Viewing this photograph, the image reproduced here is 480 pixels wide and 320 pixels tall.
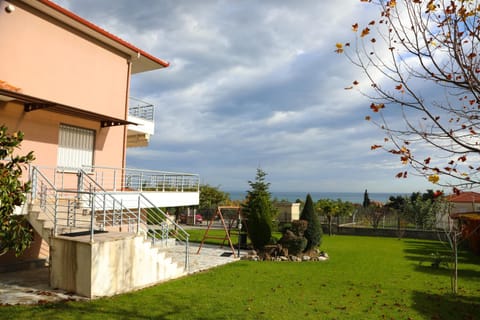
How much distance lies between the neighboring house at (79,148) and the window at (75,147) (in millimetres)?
39

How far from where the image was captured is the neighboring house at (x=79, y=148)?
32.2ft

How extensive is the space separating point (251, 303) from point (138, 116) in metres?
12.3

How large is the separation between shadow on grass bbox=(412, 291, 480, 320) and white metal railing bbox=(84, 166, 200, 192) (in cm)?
1066

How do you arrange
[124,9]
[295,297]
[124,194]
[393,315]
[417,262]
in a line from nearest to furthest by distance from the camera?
[393,315] → [295,297] → [124,9] → [124,194] → [417,262]

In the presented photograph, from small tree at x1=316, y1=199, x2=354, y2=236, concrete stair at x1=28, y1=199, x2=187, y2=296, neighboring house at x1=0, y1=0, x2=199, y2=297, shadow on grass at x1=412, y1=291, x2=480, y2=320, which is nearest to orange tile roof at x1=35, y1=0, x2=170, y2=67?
neighboring house at x1=0, y1=0, x2=199, y2=297

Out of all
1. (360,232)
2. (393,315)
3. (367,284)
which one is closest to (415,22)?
(393,315)

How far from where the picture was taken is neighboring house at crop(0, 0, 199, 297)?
980 cm

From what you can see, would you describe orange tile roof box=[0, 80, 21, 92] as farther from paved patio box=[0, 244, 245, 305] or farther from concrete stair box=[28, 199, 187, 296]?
paved patio box=[0, 244, 245, 305]

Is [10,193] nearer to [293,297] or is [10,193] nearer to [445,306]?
[293,297]

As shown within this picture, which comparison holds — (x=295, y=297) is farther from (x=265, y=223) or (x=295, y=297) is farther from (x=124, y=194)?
(x=265, y=223)

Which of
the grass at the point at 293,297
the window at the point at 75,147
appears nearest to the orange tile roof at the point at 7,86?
the window at the point at 75,147

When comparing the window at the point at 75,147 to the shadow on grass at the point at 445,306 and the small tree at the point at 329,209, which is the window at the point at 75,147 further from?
the small tree at the point at 329,209

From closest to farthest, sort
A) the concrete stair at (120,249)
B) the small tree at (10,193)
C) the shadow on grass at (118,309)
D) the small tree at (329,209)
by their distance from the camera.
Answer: the shadow on grass at (118,309) → the small tree at (10,193) → the concrete stair at (120,249) → the small tree at (329,209)

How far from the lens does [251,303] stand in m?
9.20
